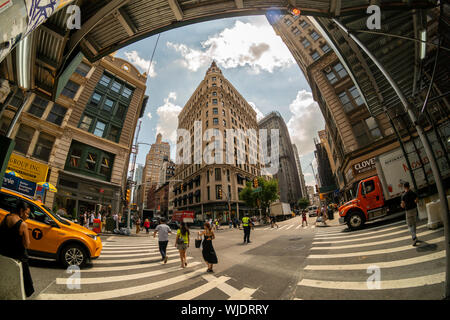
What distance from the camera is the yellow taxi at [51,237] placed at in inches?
191

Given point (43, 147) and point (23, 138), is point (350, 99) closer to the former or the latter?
point (43, 147)

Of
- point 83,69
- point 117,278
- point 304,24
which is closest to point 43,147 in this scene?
point 83,69

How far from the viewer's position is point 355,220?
972 centimetres

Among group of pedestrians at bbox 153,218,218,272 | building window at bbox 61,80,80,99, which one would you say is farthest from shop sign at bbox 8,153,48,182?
group of pedestrians at bbox 153,218,218,272

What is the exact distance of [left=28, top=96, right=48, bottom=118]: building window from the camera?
1560cm

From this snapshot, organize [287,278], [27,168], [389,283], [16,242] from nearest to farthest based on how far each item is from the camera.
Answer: [16,242] → [389,283] → [287,278] → [27,168]

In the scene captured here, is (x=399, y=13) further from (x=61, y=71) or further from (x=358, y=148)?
(x=358, y=148)

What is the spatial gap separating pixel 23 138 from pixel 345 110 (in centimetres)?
3219

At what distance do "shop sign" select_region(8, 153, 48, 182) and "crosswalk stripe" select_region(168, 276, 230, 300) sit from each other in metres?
15.6

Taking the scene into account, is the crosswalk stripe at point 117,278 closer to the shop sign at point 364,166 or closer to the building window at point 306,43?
the shop sign at point 364,166

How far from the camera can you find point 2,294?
231 centimetres

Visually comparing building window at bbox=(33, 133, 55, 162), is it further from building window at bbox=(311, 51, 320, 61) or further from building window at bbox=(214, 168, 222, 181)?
building window at bbox=(311, 51, 320, 61)
